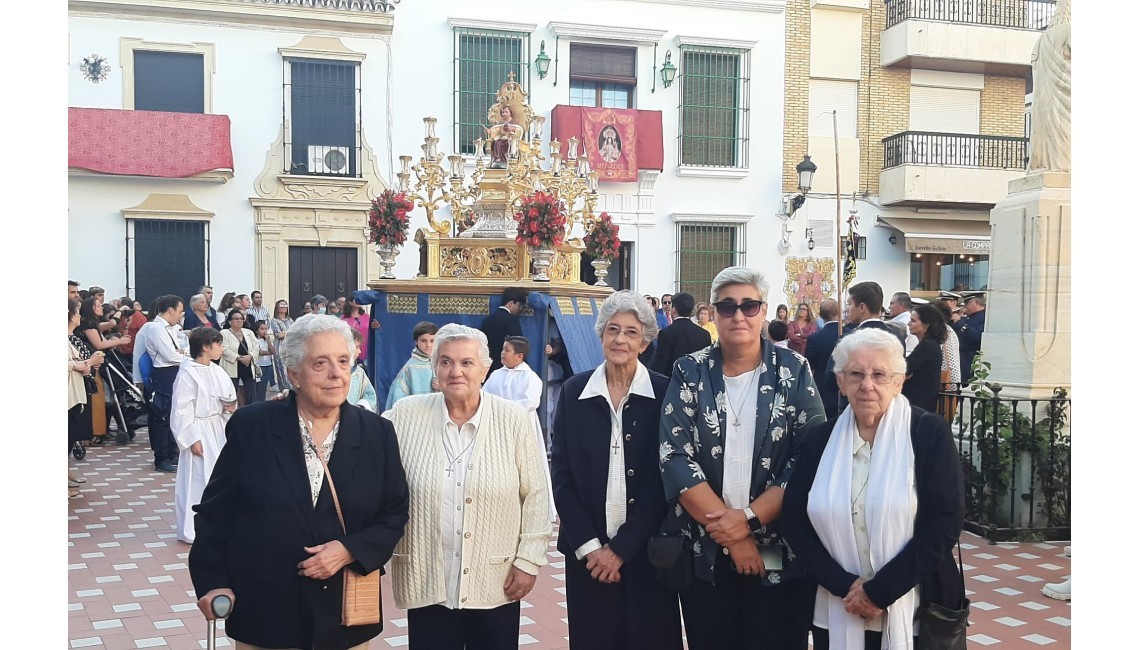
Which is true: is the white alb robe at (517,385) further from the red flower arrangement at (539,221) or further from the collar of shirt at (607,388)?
the collar of shirt at (607,388)

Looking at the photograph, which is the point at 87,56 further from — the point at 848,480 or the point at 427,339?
the point at 848,480

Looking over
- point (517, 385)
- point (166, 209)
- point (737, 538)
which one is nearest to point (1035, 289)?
point (517, 385)

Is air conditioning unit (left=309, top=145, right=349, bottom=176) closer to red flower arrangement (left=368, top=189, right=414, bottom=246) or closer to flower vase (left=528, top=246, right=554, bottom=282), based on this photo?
red flower arrangement (left=368, top=189, right=414, bottom=246)

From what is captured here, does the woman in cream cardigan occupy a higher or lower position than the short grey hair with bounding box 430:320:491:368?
lower

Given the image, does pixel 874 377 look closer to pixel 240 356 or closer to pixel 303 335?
pixel 303 335

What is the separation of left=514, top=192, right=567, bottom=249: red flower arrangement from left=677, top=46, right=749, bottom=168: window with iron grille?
9.86 metres

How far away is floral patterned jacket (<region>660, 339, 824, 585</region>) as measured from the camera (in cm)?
348

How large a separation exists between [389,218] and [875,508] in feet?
28.9

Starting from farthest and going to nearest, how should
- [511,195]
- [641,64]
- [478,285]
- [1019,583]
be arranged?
1. [641,64]
2. [511,195]
3. [478,285]
4. [1019,583]

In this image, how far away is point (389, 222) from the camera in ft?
36.7

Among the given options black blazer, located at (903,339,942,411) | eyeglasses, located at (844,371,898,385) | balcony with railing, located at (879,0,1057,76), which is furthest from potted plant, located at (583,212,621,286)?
balcony with railing, located at (879,0,1057,76)

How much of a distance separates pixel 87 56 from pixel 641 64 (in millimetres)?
10292

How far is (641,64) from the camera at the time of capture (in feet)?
63.7

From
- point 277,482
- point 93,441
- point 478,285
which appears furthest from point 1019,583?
point 93,441
